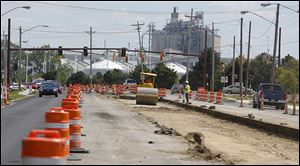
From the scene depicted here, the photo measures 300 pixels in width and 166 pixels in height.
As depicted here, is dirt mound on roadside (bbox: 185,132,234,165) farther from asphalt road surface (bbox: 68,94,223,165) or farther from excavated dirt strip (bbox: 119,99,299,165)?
asphalt road surface (bbox: 68,94,223,165)

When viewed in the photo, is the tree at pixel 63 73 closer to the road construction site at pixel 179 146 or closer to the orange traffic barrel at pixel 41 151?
the road construction site at pixel 179 146

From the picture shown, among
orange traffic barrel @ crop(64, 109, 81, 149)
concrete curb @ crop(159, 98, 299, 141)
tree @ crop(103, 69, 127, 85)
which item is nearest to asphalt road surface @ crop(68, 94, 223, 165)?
orange traffic barrel @ crop(64, 109, 81, 149)

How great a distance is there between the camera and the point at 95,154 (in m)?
14.7

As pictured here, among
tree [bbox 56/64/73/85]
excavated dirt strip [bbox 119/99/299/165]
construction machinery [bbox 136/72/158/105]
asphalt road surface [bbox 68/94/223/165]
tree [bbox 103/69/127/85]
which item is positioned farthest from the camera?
tree [bbox 56/64/73/85]

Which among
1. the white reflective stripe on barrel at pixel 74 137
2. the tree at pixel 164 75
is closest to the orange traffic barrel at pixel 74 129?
the white reflective stripe on barrel at pixel 74 137

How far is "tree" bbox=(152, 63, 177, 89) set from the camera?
114312 mm

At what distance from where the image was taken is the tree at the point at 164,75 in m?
114

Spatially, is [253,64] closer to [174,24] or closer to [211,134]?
[174,24]

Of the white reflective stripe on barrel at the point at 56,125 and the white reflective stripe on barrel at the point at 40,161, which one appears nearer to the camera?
the white reflective stripe on barrel at the point at 40,161

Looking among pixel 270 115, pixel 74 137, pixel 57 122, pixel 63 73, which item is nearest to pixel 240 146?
pixel 74 137

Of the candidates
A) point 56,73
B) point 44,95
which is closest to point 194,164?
point 44,95

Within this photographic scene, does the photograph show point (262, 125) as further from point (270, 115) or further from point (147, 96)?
point (147, 96)

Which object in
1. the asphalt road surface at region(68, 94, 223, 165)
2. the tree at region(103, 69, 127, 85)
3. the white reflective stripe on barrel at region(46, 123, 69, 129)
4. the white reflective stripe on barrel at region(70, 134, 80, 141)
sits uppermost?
the tree at region(103, 69, 127, 85)

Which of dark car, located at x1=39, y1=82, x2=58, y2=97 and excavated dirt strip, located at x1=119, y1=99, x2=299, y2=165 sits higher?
dark car, located at x1=39, y1=82, x2=58, y2=97
